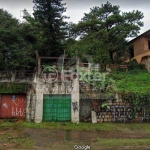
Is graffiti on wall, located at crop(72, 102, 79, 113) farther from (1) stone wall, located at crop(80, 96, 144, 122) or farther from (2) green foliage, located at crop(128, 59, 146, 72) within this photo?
(2) green foliage, located at crop(128, 59, 146, 72)

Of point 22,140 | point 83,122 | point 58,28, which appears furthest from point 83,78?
point 58,28

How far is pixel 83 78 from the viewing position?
43.5 ft

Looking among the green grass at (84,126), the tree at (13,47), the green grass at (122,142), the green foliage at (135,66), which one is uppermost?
the tree at (13,47)

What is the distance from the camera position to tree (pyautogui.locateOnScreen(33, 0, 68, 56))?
788 inches

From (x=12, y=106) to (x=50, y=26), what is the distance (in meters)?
11.1

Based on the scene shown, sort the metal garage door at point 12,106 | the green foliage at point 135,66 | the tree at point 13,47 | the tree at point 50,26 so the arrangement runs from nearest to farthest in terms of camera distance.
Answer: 1. the metal garage door at point 12,106
2. the tree at point 13,47
3. the tree at point 50,26
4. the green foliage at point 135,66

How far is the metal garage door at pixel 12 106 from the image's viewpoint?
1219cm

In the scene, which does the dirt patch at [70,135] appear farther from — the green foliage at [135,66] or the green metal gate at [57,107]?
the green foliage at [135,66]

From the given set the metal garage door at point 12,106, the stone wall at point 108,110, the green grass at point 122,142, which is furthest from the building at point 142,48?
the metal garage door at point 12,106

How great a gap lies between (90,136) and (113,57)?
15.1m

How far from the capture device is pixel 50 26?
2034 centimetres

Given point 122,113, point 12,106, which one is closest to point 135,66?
point 122,113

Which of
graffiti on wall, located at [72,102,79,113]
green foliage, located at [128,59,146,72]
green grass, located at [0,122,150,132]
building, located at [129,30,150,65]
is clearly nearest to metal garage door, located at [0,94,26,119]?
green grass, located at [0,122,150,132]

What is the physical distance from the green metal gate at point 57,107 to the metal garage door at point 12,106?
5.17 ft
